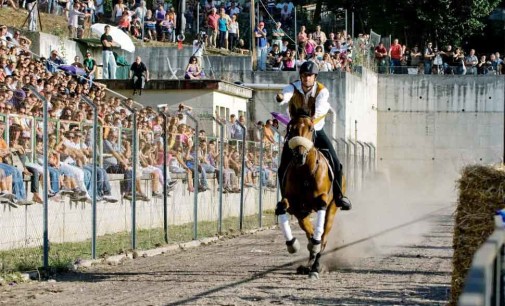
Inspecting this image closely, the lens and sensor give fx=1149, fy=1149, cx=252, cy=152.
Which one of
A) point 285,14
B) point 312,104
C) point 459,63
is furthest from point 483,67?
point 312,104

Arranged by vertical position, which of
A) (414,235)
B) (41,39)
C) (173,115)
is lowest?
(414,235)

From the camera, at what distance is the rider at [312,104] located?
1596 cm

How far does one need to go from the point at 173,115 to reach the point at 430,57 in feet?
112

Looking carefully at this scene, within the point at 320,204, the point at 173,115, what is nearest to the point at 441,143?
the point at 173,115

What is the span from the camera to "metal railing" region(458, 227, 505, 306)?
486cm

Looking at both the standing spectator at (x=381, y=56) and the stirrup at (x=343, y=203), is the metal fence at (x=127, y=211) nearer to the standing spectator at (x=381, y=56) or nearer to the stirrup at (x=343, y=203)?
the stirrup at (x=343, y=203)

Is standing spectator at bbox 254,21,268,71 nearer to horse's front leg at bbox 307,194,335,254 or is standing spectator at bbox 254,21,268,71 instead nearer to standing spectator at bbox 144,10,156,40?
standing spectator at bbox 144,10,156,40

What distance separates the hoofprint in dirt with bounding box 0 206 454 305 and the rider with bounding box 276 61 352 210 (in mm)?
1298

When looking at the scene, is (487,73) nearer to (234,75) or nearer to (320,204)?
(234,75)

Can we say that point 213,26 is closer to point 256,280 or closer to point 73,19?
point 73,19

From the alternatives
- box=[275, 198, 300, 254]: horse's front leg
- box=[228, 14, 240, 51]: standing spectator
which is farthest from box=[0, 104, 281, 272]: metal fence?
box=[228, 14, 240, 51]: standing spectator

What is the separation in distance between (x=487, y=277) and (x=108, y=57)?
33607mm

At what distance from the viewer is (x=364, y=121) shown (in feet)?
170

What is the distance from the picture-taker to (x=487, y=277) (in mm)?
5242
